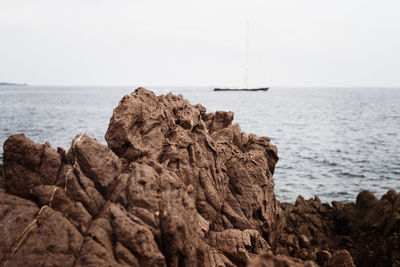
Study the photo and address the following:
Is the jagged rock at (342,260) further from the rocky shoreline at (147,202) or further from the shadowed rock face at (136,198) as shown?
→ the shadowed rock face at (136,198)

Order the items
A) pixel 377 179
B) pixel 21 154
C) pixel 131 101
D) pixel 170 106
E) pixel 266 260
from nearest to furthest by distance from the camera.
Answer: pixel 266 260 → pixel 21 154 → pixel 131 101 → pixel 170 106 → pixel 377 179

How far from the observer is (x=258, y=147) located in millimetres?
20297

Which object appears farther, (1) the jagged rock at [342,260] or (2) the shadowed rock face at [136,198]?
(1) the jagged rock at [342,260]

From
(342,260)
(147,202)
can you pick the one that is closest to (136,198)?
(147,202)

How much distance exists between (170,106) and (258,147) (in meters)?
6.91

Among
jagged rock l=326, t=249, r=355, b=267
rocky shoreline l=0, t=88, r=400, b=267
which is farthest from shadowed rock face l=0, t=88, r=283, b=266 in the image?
→ jagged rock l=326, t=249, r=355, b=267

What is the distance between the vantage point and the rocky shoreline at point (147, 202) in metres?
9.20

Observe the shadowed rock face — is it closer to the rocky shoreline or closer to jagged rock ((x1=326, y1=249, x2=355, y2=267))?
the rocky shoreline

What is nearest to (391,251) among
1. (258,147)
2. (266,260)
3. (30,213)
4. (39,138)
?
(258,147)

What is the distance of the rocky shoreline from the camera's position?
9.20m

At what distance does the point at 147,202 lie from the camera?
10.2 metres

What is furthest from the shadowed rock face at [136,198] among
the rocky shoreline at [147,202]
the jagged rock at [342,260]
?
the jagged rock at [342,260]

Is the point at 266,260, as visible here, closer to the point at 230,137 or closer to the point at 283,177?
the point at 230,137

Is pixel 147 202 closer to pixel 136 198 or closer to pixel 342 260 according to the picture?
pixel 136 198
